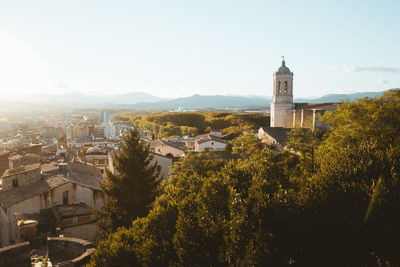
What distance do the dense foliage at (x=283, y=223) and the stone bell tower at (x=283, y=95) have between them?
1502 inches

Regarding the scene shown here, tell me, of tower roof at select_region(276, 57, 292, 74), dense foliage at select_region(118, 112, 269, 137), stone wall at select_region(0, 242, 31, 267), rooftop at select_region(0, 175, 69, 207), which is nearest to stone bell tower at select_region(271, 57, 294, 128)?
tower roof at select_region(276, 57, 292, 74)

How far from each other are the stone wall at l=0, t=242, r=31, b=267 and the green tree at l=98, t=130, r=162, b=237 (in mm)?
5341

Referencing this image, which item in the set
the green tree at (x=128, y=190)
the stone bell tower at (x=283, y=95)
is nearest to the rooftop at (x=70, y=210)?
the green tree at (x=128, y=190)

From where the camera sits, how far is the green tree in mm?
16984

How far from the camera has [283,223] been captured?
9.01 meters

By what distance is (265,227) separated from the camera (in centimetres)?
883

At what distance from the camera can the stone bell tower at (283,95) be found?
4934 centimetres

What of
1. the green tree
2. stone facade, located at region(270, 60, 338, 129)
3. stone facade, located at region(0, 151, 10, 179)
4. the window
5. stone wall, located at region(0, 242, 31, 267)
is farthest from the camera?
stone facade, located at region(270, 60, 338, 129)

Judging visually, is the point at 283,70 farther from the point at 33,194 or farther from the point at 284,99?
the point at 33,194

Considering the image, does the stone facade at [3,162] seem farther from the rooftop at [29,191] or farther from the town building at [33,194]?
the rooftop at [29,191]

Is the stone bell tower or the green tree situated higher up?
the stone bell tower

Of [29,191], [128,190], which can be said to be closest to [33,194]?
[29,191]

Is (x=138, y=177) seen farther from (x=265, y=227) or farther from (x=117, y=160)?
(x=265, y=227)

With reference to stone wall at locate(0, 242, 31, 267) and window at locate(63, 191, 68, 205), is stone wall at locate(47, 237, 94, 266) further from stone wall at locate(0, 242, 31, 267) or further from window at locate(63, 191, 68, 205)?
window at locate(63, 191, 68, 205)
